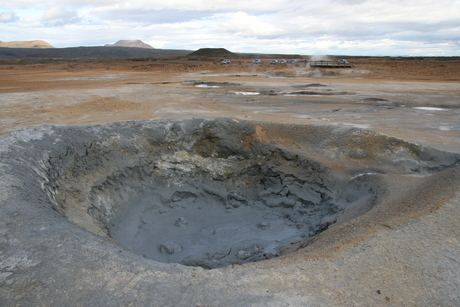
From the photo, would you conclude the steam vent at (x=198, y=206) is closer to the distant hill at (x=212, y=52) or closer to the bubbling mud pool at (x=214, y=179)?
the bubbling mud pool at (x=214, y=179)

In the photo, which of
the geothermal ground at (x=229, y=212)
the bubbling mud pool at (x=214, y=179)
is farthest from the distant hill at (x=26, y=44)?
the bubbling mud pool at (x=214, y=179)

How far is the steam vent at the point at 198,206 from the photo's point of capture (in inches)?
110

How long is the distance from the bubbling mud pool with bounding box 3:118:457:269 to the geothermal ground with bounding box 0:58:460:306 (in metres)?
0.03

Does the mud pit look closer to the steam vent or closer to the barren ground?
the steam vent

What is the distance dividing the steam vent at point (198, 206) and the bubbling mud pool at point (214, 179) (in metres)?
0.03

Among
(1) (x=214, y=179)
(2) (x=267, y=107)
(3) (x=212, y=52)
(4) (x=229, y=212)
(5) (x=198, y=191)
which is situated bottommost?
(4) (x=229, y=212)

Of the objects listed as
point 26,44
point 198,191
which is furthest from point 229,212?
point 26,44

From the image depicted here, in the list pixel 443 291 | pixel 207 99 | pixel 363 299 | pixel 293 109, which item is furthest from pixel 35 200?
pixel 207 99

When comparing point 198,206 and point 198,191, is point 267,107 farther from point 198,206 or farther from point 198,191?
point 198,206

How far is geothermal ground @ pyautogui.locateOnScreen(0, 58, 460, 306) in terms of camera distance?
2.77 metres

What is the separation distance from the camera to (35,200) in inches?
160

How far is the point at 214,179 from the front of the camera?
734cm

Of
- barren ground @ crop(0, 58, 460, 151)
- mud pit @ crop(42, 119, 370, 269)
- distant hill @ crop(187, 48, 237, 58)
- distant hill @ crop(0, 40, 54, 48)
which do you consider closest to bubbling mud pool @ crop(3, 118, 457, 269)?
mud pit @ crop(42, 119, 370, 269)

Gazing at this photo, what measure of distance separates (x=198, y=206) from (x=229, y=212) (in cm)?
66
